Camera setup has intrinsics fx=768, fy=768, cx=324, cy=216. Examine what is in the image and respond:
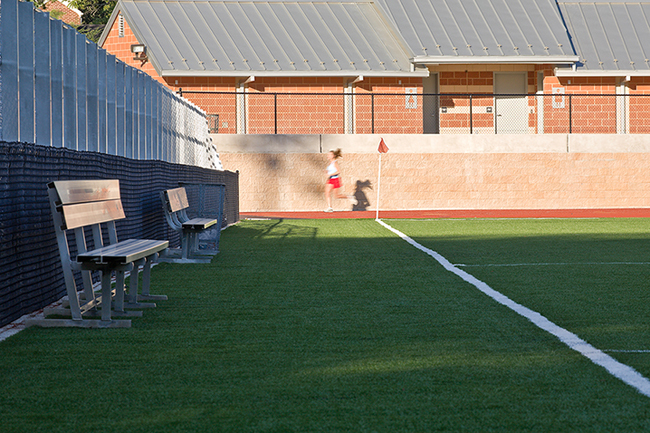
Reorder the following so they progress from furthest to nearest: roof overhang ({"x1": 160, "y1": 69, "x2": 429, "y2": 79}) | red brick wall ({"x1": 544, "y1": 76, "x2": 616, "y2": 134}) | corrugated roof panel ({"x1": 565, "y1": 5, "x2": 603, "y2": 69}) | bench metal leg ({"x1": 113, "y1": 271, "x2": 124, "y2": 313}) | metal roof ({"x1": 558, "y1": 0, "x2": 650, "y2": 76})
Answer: corrugated roof panel ({"x1": 565, "y1": 5, "x2": 603, "y2": 69}) < metal roof ({"x1": 558, "y1": 0, "x2": 650, "y2": 76}) < red brick wall ({"x1": 544, "y1": 76, "x2": 616, "y2": 134}) < roof overhang ({"x1": 160, "y1": 69, "x2": 429, "y2": 79}) < bench metal leg ({"x1": 113, "y1": 271, "x2": 124, "y2": 313})

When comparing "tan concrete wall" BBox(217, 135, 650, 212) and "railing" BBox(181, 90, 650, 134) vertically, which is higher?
"railing" BBox(181, 90, 650, 134)

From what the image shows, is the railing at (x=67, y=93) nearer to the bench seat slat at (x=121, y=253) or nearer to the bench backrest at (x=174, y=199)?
the bench backrest at (x=174, y=199)

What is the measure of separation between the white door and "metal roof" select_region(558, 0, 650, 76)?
2.10 m

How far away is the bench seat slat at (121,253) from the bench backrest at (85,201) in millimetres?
268

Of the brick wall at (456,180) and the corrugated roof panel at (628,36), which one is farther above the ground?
the corrugated roof panel at (628,36)

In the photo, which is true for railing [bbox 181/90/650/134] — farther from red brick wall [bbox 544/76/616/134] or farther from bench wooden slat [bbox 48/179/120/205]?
bench wooden slat [bbox 48/179/120/205]

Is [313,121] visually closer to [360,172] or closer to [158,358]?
[360,172]

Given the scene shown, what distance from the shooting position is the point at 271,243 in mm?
13438

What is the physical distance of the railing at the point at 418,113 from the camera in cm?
2773

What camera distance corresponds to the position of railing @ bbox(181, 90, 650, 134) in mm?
27734

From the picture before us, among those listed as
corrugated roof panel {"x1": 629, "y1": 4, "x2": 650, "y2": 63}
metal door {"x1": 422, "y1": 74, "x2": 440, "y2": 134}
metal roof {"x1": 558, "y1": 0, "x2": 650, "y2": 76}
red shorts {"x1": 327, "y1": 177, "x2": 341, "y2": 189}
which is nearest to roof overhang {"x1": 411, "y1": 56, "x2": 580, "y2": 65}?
metal roof {"x1": 558, "y1": 0, "x2": 650, "y2": 76}

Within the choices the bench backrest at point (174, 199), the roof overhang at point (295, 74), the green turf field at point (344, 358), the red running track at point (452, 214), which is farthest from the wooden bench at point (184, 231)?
the roof overhang at point (295, 74)

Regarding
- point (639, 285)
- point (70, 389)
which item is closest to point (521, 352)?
point (70, 389)

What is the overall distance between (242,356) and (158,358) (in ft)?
1.69
